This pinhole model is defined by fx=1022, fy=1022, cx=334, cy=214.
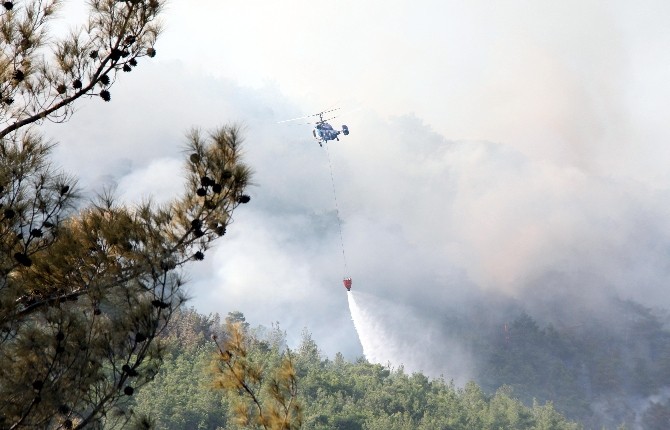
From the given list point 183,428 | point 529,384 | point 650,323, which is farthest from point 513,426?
point 650,323

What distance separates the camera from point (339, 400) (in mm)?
62125

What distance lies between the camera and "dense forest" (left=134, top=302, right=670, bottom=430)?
58500mm

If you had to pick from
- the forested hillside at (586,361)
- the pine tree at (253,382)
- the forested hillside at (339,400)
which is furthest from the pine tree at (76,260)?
the forested hillside at (586,361)

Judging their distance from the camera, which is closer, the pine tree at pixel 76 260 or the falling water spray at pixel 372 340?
the pine tree at pixel 76 260

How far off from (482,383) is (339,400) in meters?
59.3

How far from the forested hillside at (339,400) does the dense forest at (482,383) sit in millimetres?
85

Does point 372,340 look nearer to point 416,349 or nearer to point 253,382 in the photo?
point 416,349

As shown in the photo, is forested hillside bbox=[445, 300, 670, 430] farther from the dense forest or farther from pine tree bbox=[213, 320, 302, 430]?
pine tree bbox=[213, 320, 302, 430]

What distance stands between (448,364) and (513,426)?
180 ft

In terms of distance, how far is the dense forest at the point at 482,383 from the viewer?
5850cm

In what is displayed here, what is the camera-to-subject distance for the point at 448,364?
126375mm

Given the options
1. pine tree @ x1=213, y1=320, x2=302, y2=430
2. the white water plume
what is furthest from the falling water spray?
pine tree @ x1=213, y1=320, x2=302, y2=430

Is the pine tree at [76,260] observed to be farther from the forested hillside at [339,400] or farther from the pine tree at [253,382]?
the forested hillside at [339,400]

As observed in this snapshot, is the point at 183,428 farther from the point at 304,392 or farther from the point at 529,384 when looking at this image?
the point at 529,384
